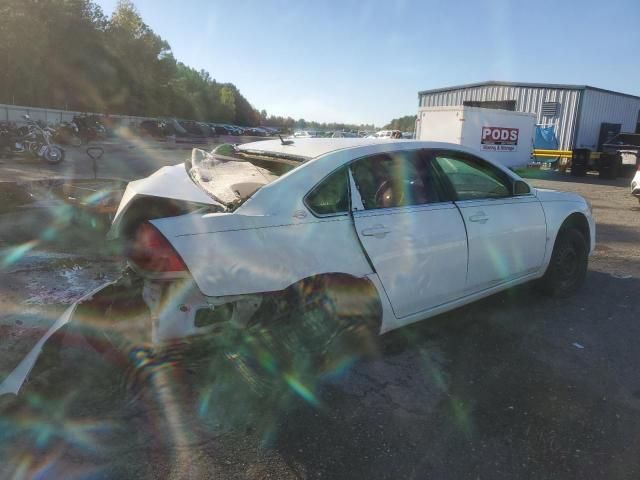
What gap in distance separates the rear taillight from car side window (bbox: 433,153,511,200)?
2263mm

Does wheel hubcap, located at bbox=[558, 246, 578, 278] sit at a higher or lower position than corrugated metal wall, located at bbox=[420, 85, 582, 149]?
lower

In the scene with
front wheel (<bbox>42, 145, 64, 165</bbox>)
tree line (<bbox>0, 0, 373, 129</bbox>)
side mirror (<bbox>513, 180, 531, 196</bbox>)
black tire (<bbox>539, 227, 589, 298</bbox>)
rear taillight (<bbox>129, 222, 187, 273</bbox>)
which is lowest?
black tire (<bbox>539, 227, 589, 298</bbox>)

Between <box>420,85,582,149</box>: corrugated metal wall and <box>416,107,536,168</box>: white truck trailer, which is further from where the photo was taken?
<box>420,85,582,149</box>: corrugated metal wall

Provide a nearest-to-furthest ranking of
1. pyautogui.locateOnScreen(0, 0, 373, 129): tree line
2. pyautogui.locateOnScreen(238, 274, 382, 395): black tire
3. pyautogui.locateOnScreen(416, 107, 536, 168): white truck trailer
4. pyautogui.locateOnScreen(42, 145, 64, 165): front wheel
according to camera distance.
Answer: pyautogui.locateOnScreen(238, 274, 382, 395): black tire, pyautogui.locateOnScreen(42, 145, 64, 165): front wheel, pyautogui.locateOnScreen(416, 107, 536, 168): white truck trailer, pyautogui.locateOnScreen(0, 0, 373, 129): tree line

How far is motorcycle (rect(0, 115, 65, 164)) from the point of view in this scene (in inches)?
584

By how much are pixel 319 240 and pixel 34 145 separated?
1529 cm

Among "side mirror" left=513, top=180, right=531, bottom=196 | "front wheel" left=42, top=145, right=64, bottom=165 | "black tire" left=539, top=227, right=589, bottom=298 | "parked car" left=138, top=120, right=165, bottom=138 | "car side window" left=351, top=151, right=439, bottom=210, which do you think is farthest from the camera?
"parked car" left=138, top=120, right=165, bottom=138

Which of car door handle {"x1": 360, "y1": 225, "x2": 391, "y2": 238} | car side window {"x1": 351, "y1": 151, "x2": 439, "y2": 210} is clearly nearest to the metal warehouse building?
car side window {"x1": 351, "y1": 151, "x2": 439, "y2": 210}

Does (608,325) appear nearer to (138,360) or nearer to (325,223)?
(325,223)

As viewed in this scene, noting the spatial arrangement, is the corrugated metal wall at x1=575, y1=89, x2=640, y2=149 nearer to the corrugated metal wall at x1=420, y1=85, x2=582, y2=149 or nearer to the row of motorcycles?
the corrugated metal wall at x1=420, y1=85, x2=582, y2=149

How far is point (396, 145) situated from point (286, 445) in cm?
215

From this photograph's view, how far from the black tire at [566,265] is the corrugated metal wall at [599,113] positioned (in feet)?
77.2

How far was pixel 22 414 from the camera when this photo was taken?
2.74m

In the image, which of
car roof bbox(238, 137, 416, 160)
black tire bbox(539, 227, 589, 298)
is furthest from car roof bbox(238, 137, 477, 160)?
black tire bbox(539, 227, 589, 298)
